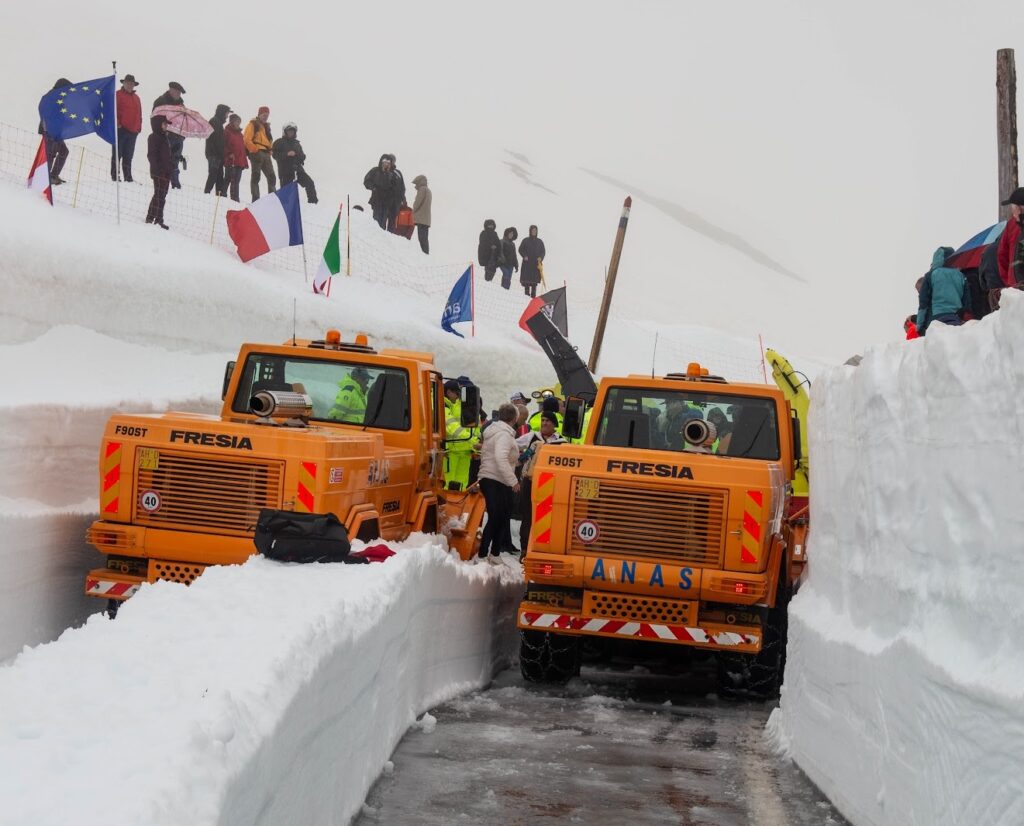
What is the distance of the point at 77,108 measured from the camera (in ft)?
65.7

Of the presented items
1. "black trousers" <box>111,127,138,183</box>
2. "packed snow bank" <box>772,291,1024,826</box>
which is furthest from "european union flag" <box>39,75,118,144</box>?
"packed snow bank" <box>772,291,1024,826</box>

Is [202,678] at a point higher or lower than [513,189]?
lower

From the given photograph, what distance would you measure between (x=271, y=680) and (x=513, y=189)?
56.9m

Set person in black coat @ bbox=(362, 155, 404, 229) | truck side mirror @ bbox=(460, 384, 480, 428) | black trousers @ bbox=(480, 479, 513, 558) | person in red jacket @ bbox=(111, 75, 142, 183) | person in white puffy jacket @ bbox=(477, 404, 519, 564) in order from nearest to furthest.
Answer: truck side mirror @ bbox=(460, 384, 480, 428) < person in white puffy jacket @ bbox=(477, 404, 519, 564) < black trousers @ bbox=(480, 479, 513, 558) < person in red jacket @ bbox=(111, 75, 142, 183) < person in black coat @ bbox=(362, 155, 404, 229)

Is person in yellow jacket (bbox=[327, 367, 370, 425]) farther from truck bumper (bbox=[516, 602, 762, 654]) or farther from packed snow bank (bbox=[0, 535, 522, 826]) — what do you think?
packed snow bank (bbox=[0, 535, 522, 826])

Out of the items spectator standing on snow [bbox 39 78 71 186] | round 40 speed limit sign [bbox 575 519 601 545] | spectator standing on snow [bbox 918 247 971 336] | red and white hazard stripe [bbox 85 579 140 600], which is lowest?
red and white hazard stripe [bbox 85 579 140 600]

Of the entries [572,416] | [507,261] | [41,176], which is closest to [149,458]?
[572,416]

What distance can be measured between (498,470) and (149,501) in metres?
4.24

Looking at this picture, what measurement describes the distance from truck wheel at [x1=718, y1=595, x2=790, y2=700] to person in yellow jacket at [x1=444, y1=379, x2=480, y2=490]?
311 cm

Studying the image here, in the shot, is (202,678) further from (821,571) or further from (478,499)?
(478,499)

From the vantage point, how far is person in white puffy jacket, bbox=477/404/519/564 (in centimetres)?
1346

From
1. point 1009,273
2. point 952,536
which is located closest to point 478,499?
point 1009,273

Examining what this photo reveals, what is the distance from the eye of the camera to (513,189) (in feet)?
199

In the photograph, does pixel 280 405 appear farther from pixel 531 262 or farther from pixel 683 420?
pixel 531 262
